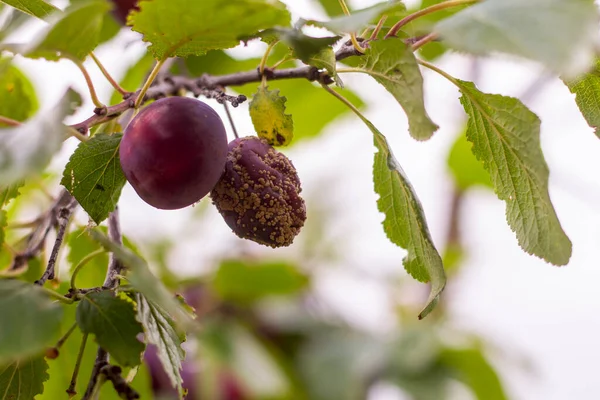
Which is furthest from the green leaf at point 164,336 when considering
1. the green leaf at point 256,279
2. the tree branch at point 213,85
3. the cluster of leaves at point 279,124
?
the green leaf at point 256,279

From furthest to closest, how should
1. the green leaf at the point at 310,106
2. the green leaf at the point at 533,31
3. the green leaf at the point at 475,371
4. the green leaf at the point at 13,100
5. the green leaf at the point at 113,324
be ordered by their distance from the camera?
the green leaf at the point at 475,371
the green leaf at the point at 310,106
the green leaf at the point at 13,100
the green leaf at the point at 113,324
the green leaf at the point at 533,31

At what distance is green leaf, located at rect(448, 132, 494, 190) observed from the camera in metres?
1.12

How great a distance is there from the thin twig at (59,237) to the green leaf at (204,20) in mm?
152

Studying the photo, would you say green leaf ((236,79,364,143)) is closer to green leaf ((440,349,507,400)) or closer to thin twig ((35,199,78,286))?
thin twig ((35,199,78,286))

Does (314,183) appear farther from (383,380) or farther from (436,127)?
(436,127)

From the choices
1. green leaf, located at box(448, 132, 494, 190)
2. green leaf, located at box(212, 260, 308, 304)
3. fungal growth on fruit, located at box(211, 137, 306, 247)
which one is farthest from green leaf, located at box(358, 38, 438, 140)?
green leaf, located at box(212, 260, 308, 304)

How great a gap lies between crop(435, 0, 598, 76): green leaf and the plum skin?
165 mm

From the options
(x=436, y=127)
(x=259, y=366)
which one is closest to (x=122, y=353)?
(x=436, y=127)

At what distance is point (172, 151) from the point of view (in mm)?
401

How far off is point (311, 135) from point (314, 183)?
2.55ft

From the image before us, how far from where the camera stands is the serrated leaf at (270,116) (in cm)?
44

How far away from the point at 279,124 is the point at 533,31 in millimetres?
205

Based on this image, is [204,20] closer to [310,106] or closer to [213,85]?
[213,85]

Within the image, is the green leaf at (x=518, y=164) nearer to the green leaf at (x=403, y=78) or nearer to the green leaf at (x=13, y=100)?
the green leaf at (x=403, y=78)
